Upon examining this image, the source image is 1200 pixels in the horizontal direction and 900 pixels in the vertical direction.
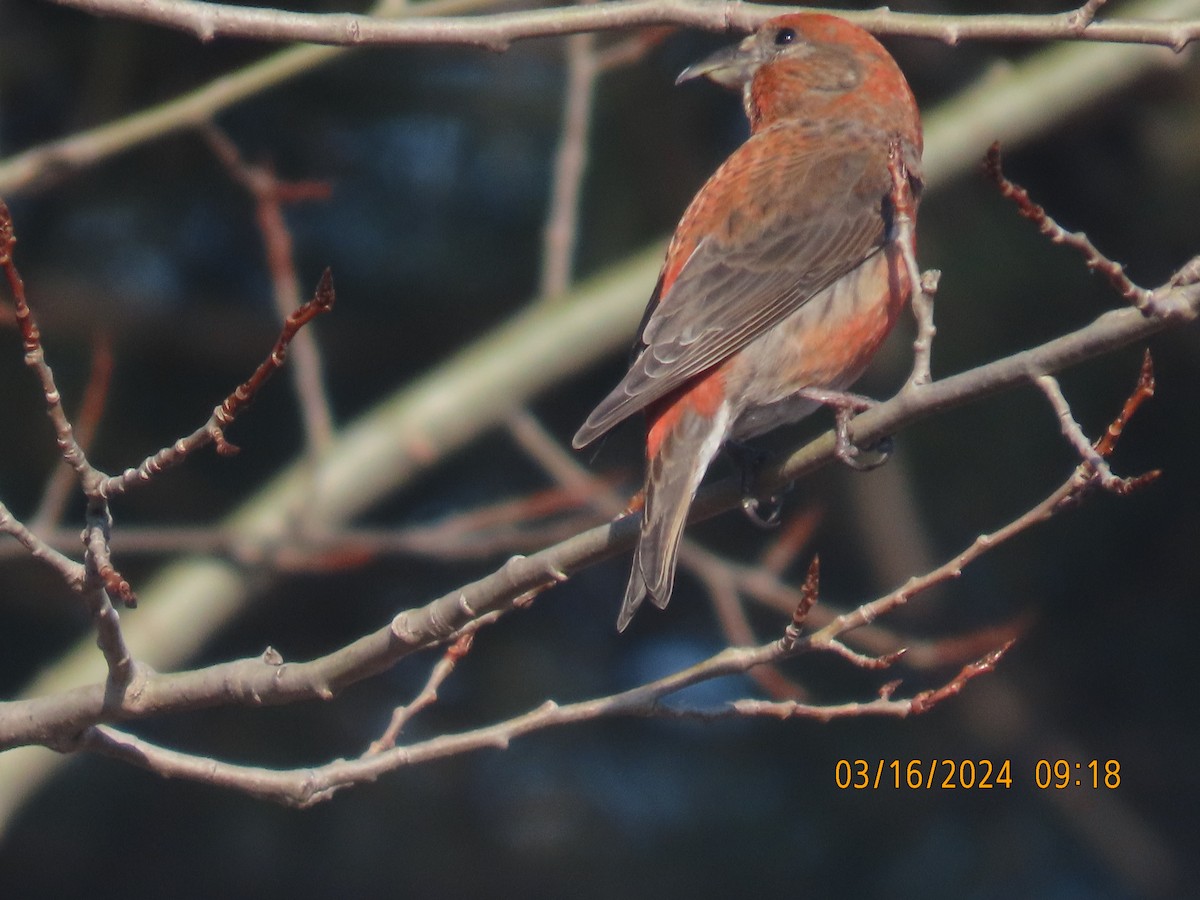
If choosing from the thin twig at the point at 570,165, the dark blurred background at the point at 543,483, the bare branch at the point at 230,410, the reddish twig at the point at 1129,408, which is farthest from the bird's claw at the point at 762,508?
the dark blurred background at the point at 543,483

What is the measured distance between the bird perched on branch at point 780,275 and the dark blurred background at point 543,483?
2.33 meters

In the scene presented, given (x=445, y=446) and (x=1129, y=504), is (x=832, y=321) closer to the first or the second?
(x=445, y=446)

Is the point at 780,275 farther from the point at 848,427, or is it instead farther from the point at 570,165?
the point at 570,165

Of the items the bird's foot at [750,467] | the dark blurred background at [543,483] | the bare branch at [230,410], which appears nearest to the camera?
the bare branch at [230,410]

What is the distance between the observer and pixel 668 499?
3.33 meters

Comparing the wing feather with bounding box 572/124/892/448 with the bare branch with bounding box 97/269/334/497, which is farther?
the wing feather with bounding box 572/124/892/448

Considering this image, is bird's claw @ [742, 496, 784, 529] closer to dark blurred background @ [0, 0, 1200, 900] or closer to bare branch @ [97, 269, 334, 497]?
bare branch @ [97, 269, 334, 497]

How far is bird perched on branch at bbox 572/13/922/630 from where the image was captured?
11.9 feet

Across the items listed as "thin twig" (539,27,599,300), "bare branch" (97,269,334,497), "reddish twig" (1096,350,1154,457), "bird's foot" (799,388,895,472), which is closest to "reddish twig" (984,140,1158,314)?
"reddish twig" (1096,350,1154,457)

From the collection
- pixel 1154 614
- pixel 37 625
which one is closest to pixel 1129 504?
pixel 1154 614

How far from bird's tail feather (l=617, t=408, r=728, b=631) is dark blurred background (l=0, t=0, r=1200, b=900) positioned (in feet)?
11.4

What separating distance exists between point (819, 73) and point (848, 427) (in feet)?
6.85

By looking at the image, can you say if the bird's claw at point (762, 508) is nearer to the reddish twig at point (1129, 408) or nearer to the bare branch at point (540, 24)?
the reddish twig at point (1129, 408)

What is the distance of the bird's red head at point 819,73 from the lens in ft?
15.0
